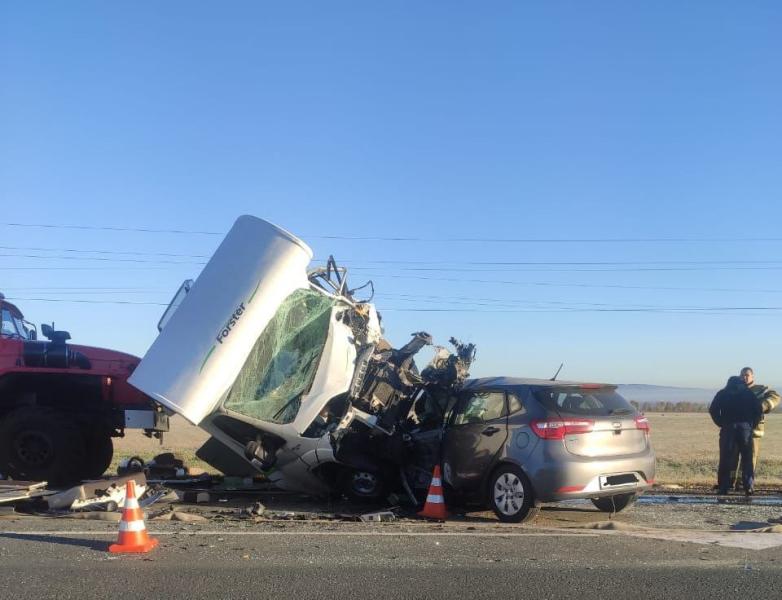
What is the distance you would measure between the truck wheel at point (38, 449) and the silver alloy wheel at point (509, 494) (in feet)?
18.1

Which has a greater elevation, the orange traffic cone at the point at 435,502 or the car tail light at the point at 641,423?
the car tail light at the point at 641,423

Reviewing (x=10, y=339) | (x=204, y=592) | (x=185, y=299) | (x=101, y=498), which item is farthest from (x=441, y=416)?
(x=10, y=339)

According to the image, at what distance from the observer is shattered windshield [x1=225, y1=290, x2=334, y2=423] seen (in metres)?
8.88

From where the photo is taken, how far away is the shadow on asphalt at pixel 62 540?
668 centimetres

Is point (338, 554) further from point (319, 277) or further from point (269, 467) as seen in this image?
point (319, 277)

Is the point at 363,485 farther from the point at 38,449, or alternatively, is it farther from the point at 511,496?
the point at 38,449

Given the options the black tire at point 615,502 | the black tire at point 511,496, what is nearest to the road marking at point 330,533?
the black tire at point 511,496

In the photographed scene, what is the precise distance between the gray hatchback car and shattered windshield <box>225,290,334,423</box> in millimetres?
1681

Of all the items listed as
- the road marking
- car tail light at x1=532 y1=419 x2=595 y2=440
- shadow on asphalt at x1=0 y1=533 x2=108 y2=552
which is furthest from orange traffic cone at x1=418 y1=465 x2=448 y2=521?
shadow on asphalt at x1=0 y1=533 x2=108 y2=552

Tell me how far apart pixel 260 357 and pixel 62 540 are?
2.79 meters

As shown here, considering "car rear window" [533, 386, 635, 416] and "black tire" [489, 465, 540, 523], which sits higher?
"car rear window" [533, 386, 635, 416]

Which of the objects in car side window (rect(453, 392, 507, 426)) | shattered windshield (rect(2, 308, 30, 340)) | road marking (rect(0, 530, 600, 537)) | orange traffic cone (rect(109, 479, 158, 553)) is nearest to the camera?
orange traffic cone (rect(109, 479, 158, 553))

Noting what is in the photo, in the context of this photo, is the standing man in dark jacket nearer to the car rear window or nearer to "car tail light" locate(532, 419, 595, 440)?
the car rear window

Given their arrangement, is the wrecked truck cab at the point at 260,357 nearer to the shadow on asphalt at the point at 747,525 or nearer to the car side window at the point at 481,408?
the car side window at the point at 481,408
